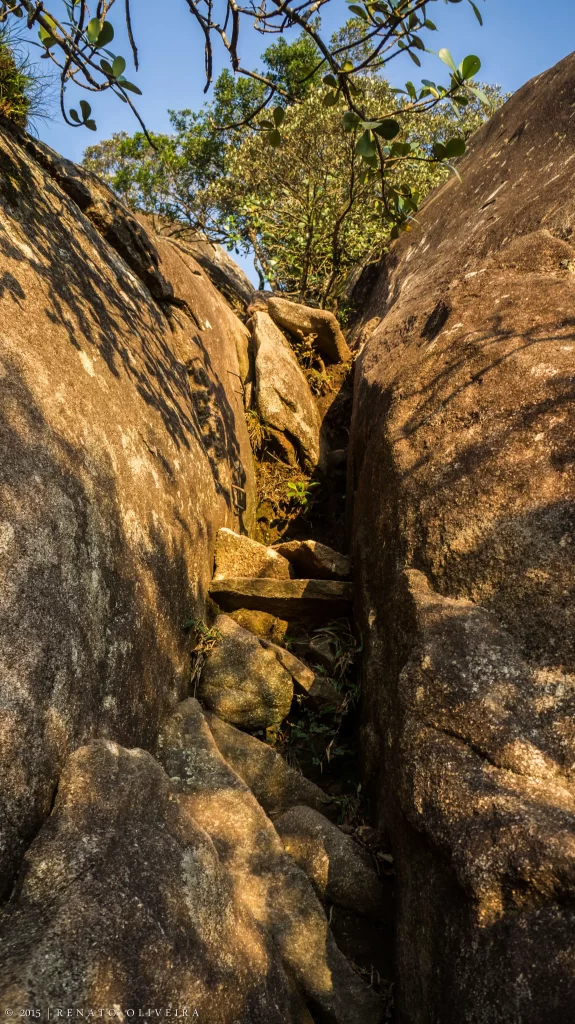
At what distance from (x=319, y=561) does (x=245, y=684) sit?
112 cm

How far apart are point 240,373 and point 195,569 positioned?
11.1 ft

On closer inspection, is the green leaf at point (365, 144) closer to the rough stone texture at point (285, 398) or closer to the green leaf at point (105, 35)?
the green leaf at point (105, 35)

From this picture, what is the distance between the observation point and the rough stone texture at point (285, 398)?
22.3 feet

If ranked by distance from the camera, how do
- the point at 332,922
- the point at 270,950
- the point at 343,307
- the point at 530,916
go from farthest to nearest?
1. the point at 343,307
2. the point at 332,922
3. the point at 270,950
4. the point at 530,916

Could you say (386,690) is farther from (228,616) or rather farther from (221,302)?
(221,302)

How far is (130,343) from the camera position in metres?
4.45

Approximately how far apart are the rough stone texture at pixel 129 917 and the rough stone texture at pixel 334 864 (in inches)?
20.2

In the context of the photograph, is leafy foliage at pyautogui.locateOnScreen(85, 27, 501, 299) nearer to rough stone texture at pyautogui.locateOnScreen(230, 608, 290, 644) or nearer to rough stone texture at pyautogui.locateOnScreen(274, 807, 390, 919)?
rough stone texture at pyautogui.locateOnScreen(230, 608, 290, 644)

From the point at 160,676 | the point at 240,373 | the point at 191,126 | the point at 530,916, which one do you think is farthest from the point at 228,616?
the point at 191,126

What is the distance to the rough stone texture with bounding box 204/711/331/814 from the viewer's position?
3.54 m

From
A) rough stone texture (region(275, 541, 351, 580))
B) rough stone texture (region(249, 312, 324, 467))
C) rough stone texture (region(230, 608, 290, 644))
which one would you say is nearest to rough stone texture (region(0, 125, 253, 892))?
rough stone texture (region(230, 608, 290, 644))

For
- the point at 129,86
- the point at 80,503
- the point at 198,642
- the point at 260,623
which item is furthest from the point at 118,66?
the point at 260,623

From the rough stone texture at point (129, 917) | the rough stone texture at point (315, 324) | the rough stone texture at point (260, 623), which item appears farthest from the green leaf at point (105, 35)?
the rough stone texture at point (315, 324)

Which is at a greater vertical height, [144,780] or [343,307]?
[343,307]
